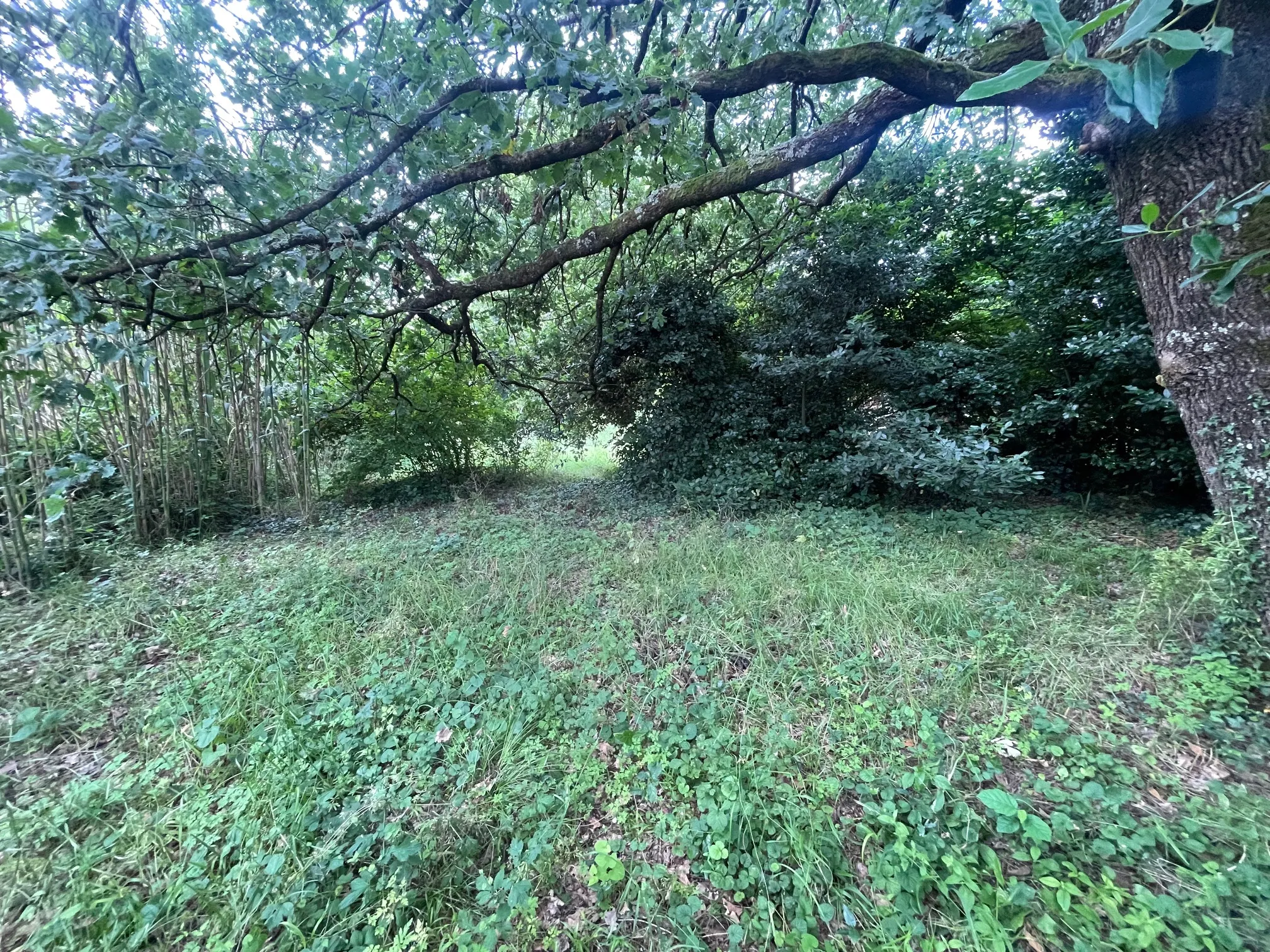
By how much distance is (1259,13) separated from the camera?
2.01m

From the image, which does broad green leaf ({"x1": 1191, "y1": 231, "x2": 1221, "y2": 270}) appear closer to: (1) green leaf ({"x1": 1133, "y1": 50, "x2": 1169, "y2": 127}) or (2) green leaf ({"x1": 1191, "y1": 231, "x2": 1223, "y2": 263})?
(2) green leaf ({"x1": 1191, "y1": 231, "x2": 1223, "y2": 263})

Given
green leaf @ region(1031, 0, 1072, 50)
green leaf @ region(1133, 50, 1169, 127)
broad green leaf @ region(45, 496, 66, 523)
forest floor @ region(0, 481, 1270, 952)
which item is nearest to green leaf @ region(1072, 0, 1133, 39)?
green leaf @ region(1031, 0, 1072, 50)

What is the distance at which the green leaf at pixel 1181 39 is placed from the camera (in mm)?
724

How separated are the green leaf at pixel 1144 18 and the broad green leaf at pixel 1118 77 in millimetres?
49

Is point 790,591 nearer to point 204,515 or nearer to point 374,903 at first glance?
point 374,903

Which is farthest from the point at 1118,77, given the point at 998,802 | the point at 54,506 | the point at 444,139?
the point at 444,139

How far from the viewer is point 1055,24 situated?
2.80 feet

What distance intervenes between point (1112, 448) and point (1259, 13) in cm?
344

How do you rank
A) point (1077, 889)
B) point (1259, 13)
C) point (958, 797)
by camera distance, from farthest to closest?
point (1259, 13)
point (958, 797)
point (1077, 889)

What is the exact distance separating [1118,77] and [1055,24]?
0.16 meters

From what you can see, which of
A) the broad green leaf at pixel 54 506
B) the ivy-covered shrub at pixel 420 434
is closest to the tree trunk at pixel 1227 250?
the broad green leaf at pixel 54 506

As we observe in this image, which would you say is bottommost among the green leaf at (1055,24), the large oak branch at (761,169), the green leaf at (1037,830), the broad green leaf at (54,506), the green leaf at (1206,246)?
the green leaf at (1037,830)

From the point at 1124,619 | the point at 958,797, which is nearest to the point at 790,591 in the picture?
the point at 958,797

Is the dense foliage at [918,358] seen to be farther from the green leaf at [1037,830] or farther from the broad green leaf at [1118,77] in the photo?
the broad green leaf at [1118,77]
